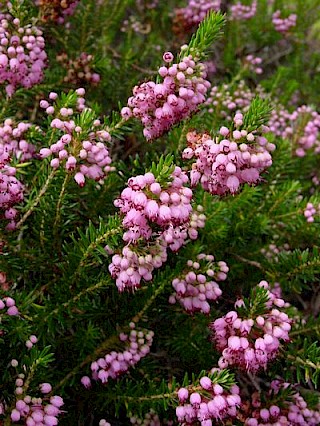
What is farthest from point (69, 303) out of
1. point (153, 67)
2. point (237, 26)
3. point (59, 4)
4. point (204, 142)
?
point (237, 26)

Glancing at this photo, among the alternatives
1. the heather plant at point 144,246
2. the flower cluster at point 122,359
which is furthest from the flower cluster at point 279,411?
the flower cluster at point 122,359

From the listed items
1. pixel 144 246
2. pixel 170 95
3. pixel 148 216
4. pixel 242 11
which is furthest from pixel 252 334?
pixel 242 11

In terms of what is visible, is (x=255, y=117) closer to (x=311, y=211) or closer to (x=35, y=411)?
(x=311, y=211)

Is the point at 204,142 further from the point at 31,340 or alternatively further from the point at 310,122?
the point at 310,122

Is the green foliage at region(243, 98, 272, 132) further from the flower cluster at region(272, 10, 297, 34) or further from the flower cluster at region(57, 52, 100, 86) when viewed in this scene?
the flower cluster at region(272, 10, 297, 34)

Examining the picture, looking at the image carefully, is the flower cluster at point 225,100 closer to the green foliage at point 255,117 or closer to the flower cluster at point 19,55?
the flower cluster at point 19,55
